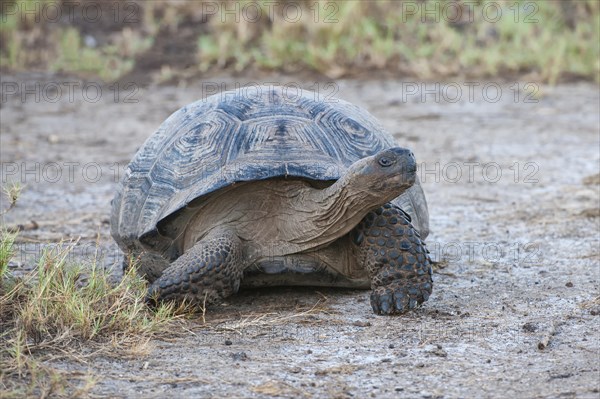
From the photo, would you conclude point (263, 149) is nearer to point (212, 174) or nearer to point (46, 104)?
point (212, 174)

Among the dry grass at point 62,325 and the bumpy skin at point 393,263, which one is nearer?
the dry grass at point 62,325

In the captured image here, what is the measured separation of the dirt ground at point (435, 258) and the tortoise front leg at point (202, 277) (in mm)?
112

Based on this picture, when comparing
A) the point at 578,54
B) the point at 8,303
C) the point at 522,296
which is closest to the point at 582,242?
the point at 522,296

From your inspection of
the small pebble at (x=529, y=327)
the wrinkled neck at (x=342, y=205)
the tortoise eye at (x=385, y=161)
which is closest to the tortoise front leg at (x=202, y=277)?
the wrinkled neck at (x=342, y=205)

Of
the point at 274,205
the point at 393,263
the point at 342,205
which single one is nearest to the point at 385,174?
the point at 342,205

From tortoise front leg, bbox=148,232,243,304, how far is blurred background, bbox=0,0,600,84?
22.2 feet

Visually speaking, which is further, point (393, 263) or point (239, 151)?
point (239, 151)

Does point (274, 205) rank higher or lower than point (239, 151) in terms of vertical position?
lower

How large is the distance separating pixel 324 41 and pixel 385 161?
7413mm

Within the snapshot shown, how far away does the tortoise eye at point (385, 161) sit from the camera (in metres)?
3.90

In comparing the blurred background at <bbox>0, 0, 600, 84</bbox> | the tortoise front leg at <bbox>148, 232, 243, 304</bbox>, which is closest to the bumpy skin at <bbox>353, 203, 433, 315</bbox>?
the tortoise front leg at <bbox>148, 232, 243, 304</bbox>

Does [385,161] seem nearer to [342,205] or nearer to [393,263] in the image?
[342,205]

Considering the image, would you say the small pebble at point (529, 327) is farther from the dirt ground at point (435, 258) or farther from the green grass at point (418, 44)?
the green grass at point (418, 44)

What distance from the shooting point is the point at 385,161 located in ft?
12.8
